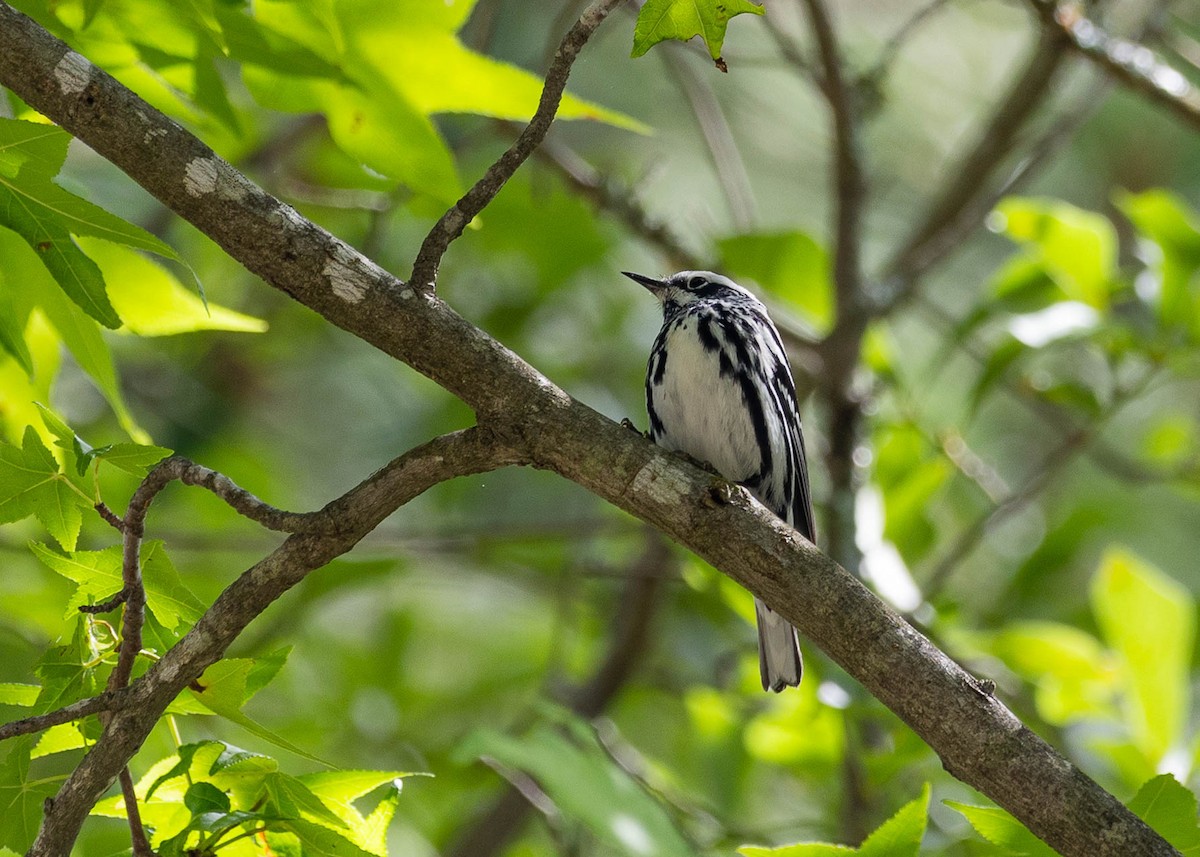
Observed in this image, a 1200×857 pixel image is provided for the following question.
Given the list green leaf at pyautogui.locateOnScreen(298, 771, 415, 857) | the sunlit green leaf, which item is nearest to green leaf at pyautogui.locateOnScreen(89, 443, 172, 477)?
green leaf at pyautogui.locateOnScreen(298, 771, 415, 857)

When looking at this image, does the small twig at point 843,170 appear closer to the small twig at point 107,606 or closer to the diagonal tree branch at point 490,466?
the diagonal tree branch at point 490,466

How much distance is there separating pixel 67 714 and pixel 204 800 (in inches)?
8.3

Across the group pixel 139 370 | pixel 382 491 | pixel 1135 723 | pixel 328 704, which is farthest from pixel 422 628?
pixel 382 491

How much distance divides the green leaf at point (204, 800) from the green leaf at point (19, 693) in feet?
0.89

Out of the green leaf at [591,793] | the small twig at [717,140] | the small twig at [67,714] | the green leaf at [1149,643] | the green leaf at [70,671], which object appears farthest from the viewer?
the small twig at [717,140]

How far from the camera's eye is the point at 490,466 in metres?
1.88

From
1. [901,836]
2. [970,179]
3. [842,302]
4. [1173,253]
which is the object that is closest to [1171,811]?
[901,836]

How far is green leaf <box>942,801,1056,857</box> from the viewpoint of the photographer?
5.80 ft

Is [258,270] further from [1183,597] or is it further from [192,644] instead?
[1183,597]

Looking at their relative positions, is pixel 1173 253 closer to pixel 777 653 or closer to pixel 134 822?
pixel 777 653

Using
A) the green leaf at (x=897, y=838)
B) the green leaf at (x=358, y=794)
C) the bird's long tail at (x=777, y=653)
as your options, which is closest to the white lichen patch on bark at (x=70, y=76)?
the green leaf at (x=358, y=794)

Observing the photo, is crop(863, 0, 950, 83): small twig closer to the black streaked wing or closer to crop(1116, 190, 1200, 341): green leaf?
crop(1116, 190, 1200, 341): green leaf

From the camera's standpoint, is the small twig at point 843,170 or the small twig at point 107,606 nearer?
the small twig at point 107,606

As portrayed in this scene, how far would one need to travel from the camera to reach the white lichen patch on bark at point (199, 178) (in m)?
1.78
